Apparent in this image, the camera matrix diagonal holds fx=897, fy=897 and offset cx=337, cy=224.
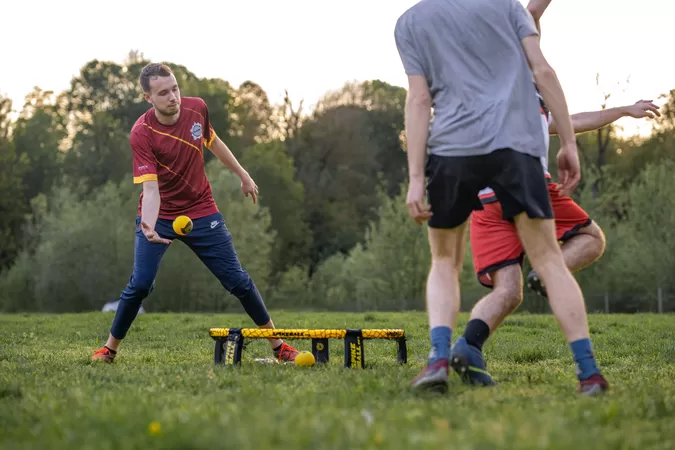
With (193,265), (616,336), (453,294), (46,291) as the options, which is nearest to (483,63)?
(453,294)

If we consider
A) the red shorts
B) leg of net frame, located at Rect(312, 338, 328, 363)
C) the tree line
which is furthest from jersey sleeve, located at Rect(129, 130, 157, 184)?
the tree line

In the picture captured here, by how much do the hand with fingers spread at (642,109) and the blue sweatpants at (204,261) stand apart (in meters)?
3.24

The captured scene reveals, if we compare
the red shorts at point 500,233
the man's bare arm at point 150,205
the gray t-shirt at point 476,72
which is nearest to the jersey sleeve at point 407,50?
the gray t-shirt at point 476,72

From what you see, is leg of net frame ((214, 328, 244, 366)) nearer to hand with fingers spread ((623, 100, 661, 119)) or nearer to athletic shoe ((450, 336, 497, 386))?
athletic shoe ((450, 336, 497, 386))

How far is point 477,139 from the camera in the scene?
16.0ft

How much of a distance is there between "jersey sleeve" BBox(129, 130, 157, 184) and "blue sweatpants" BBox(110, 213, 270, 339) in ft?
1.30

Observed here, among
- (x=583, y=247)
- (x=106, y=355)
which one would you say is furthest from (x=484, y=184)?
(x=106, y=355)

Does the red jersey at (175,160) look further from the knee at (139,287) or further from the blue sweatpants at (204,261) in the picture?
the knee at (139,287)

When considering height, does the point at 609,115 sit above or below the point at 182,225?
above

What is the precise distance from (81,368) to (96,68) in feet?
176

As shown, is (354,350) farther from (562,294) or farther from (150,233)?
(562,294)

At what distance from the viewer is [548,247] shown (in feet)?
16.0

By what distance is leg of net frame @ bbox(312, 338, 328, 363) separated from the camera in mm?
6867

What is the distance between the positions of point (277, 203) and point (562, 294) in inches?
1944
